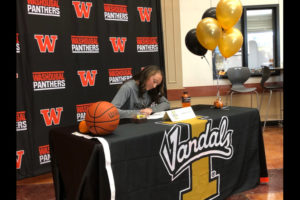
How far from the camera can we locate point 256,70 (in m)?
5.09

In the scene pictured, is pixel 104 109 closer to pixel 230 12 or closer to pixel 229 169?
pixel 229 169

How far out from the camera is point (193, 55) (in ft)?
16.1

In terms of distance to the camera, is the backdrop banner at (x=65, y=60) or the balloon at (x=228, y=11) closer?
the balloon at (x=228, y=11)

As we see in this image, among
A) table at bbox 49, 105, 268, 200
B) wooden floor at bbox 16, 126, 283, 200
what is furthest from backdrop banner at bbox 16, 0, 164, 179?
table at bbox 49, 105, 268, 200

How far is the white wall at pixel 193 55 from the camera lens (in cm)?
484

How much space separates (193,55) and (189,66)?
213 mm

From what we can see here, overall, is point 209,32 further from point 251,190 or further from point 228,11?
point 251,190

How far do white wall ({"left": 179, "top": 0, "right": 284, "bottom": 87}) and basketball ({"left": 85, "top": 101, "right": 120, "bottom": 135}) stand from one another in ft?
11.2

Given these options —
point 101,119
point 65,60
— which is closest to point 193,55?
point 65,60

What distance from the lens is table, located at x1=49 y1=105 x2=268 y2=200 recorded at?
160 centimetres

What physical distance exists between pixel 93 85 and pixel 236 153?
6.77 ft

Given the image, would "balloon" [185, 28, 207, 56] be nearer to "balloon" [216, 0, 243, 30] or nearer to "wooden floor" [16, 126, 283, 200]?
"balloon" [216, 0, 243, 30]

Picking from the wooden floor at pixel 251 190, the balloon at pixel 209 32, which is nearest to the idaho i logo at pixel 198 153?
the wooden floor at pixel 251 190

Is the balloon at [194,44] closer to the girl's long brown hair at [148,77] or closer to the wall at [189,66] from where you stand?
the girl's long brown hair at [148,77]
